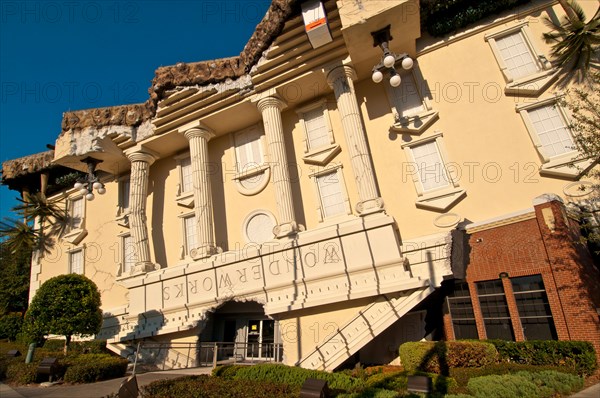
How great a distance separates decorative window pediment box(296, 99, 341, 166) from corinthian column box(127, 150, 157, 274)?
33.0 feet

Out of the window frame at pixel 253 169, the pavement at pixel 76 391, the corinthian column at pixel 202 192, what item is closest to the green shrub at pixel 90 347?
the corinthian column at pixel 202 192

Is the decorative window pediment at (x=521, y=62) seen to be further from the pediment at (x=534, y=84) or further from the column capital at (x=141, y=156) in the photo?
the column capital at (x=141, y=156)

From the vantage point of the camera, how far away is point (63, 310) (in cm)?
1495

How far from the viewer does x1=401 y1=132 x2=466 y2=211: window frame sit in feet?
50.4

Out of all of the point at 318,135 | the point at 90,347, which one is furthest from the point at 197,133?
the point at 90,347

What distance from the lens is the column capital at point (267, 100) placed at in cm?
1831

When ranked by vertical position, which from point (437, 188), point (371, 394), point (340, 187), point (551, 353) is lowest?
point (551, 353)

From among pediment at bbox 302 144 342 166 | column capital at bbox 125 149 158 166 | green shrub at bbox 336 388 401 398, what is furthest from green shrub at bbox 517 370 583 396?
column capital at bbox 125 149 158 166

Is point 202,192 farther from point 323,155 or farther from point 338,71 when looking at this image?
point 338,71

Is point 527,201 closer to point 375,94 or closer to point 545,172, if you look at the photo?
point 545,172

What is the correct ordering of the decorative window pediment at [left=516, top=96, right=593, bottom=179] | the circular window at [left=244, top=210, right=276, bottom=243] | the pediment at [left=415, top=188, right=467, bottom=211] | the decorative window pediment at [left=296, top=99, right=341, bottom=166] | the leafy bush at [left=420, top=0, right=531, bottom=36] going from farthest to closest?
the circular window at [left=244, top=210, right=276, bottom=243], the decorative window pediment at [left=296, top=99, right=341, bottom=166], the leafy bush at [left=420, top=0, right=531, bottom=36], the pediment at [left=415, top=188, right=467, bottom=211], the decorative window pediment at [left=516, top=96, right=593, bottom=179]

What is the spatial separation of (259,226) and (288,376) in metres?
9.68

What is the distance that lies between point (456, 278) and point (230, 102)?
1396 centimetres

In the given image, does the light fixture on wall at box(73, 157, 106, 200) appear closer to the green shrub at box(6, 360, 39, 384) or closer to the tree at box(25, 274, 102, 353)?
the tree at box(25, 274, 102, 353)
